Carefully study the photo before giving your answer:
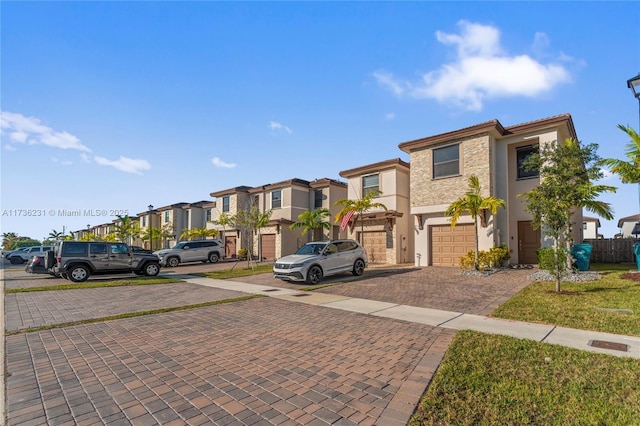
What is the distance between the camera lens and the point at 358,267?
1546 centimetres

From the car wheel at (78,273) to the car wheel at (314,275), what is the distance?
10.4 m

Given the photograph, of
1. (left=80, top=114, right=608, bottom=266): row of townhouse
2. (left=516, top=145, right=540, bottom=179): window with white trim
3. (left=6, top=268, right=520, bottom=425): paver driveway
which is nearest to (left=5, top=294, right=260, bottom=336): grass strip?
(left=6, top=268, right=520, bottom=425): paver driveway

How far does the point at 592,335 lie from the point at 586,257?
1053 cm

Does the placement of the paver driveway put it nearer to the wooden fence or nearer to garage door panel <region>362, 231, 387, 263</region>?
garage door panel <region>362, 231, 387, 263</region>

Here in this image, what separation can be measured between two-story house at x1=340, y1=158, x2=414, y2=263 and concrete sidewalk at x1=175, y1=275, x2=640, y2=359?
37.5 ft

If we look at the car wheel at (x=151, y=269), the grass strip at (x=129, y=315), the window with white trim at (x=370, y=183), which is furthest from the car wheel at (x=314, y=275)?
the window with white trim at (x=370, y=183)

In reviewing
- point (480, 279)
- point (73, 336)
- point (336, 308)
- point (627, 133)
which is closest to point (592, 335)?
point (336, 308)

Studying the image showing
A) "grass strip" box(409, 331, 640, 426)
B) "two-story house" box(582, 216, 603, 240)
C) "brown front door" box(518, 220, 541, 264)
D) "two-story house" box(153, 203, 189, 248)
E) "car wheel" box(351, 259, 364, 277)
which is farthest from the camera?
"two-story house" box(153, 203, 189, 248)

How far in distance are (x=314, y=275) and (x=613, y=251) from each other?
17988mm

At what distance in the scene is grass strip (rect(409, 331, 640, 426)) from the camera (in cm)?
313

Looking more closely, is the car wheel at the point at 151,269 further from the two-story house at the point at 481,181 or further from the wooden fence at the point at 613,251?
the wooden fence at the point at 613,251

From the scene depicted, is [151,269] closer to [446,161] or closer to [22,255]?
[446,161]

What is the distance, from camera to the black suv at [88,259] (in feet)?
48.4

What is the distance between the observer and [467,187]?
1683cm
